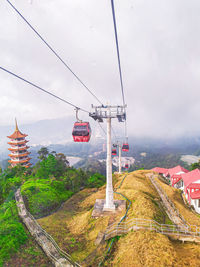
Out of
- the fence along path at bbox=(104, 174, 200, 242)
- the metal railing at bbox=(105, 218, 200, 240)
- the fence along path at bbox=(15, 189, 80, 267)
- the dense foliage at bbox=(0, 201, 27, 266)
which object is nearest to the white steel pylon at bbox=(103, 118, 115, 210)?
the fence along path at bbox=(104, 174, 200, 242)

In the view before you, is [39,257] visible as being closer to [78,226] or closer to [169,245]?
[78,226]

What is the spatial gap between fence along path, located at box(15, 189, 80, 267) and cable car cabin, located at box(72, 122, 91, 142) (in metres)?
8.89

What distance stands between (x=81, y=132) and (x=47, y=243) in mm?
10101

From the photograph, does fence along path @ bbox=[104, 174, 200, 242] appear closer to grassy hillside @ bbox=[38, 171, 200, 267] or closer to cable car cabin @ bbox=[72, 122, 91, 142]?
grassy hillside @ bbox=[38, 171, 200, 267]

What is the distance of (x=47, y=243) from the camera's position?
12.2 meters

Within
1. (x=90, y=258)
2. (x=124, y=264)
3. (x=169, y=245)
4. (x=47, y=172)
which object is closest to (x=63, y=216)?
(x=90, y=258)

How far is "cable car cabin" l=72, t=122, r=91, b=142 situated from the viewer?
1255 centimetres

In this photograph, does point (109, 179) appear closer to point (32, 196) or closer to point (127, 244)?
point (127, 244)

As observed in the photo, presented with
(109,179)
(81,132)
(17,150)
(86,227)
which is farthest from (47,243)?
(17,150)

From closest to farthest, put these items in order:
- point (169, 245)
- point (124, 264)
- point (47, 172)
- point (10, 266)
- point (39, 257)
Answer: point (124, 264) < point (169, 245) < point (10, 266) < point (39, 257) < point (47, 172)

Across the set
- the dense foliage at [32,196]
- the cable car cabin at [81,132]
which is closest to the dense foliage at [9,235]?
the dense foliage at [32,196]

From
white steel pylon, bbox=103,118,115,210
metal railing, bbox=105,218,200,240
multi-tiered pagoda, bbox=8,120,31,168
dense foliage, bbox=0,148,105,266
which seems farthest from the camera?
multi-tiered pagoda, bbox=8,120,31,168

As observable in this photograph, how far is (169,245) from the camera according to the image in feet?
30.9

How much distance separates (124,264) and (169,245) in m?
3.39
